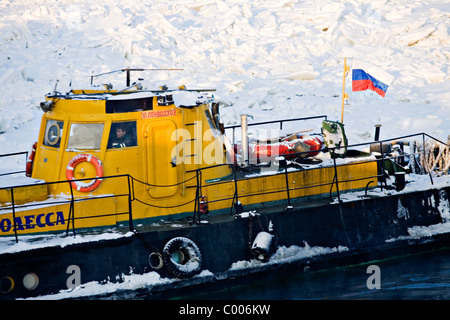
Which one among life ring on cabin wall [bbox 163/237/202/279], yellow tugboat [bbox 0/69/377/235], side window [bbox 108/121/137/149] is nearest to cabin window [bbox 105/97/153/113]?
yellow tugboat [bbox 0/69/377/235]

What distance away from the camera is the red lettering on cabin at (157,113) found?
9.52m

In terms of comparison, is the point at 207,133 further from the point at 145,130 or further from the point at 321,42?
the point at 321,42

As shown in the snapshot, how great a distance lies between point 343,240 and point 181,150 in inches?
126

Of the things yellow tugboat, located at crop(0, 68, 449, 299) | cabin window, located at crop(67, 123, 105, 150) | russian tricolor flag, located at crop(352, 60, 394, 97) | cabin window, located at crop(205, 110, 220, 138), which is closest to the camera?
yellow tugboat, located at crop(0, 68, 449, 299)

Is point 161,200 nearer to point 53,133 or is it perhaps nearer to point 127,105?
point 127,105

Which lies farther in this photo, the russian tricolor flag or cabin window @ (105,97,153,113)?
the russian tricolor flag

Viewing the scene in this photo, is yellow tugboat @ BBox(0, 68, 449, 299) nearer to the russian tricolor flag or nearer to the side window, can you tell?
the side window

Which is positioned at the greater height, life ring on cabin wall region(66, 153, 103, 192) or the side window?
the side window

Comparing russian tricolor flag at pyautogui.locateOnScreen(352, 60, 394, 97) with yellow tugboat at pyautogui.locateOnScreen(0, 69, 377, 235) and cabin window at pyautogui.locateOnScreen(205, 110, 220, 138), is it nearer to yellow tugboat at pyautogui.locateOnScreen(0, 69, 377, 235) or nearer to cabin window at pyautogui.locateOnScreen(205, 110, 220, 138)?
cabin window at pyautogui.locateOnScreen(205, 110, 220, 138)

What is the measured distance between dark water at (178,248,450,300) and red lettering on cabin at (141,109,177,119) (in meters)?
2.81

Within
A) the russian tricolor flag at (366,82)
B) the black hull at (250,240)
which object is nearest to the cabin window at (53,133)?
the black hull at (250,240)

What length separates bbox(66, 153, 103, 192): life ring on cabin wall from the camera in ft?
30.3

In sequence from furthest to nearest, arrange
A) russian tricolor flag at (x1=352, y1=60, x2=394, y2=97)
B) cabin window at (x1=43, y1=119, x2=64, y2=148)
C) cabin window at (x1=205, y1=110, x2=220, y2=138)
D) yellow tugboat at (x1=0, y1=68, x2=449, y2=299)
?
1. russian tricolor flag at (x1=352, y1=60, x2=394, y2=97)
2. cabin window at (x1=205, y1=110, x2=220, y2=138)
3. cabin window at (x1=43, y1=119, x2=64, y2=148)
4. yellow tugboat at (x1=0, y1=68, x2=449, y2=299)

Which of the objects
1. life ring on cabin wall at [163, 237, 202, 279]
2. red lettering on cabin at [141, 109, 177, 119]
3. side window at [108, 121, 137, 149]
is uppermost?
red lettering on cabin at [141, 109, 177, 119]
